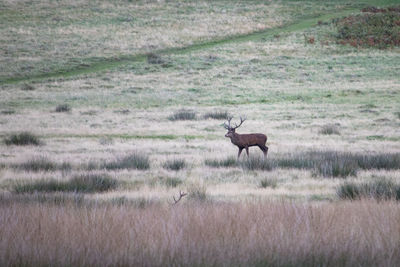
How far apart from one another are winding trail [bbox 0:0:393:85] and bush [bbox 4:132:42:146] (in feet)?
90.0

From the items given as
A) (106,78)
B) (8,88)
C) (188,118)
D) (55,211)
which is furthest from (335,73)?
(55,211)

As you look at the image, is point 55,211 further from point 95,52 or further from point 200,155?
point 95,52

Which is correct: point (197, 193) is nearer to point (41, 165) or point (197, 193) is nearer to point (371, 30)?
point (41, 165)

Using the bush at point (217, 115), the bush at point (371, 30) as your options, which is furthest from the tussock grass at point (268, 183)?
the bush at point (371, 30)

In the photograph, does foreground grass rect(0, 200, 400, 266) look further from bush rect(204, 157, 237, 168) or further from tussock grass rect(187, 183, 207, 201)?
bush rect(204, 157, 237, 168)

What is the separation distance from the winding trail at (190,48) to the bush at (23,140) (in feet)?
90.0

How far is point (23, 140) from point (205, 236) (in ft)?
55.1

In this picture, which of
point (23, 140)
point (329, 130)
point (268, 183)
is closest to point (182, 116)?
point (329, 130)

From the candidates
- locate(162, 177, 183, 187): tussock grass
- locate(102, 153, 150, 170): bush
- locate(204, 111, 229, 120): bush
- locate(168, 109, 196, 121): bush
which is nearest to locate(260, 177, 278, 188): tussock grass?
locate(162, 177, 183, 187): tussock grass

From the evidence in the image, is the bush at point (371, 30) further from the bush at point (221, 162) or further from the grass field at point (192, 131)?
the bush at point (221, 162)

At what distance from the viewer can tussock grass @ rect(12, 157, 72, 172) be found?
14723 mm

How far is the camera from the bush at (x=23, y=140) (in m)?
21.4

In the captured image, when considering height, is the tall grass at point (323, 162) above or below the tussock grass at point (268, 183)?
below

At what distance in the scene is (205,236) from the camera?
6113mm
